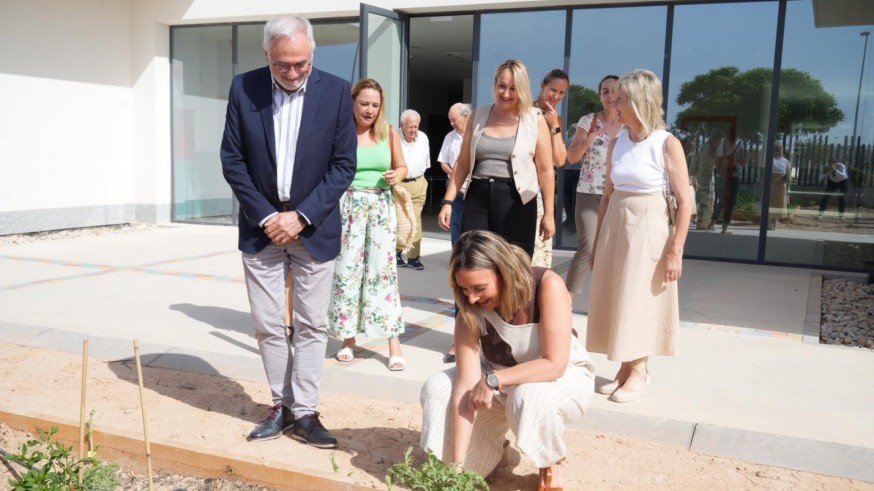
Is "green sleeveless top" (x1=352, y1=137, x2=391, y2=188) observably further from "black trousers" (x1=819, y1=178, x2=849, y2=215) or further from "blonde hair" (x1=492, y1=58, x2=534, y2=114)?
"black trousers" (x1=819, y1=178, x2=849, y2=215)

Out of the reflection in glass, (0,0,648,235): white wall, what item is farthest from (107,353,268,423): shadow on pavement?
(0,0,648,235): white wall

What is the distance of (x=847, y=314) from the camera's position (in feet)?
22.2

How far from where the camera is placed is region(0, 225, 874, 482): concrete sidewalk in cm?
354

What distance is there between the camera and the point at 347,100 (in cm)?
344

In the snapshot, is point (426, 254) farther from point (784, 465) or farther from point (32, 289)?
point (784, 465)

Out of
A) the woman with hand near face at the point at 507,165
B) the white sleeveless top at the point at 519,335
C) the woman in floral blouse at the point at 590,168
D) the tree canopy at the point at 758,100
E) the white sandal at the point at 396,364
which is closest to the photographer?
the white sleeveless top at the point at 519,335

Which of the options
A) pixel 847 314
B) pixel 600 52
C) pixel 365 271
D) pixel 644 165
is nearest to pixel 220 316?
pixel 365 271

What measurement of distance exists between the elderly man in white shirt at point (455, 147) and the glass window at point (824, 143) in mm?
3950

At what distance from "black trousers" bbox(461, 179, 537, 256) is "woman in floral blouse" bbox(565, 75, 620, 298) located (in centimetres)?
91

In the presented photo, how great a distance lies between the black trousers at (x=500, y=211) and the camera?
14.1ft

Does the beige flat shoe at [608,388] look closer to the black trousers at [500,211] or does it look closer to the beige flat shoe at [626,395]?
the beige flat shoe at [626,395]

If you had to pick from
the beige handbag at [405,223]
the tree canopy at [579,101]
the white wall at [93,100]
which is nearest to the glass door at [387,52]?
the white wall at [93,100]

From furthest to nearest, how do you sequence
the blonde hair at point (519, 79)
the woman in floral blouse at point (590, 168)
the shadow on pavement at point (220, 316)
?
1. the shadow on pavement at point (220, 316)
2. the woman in floral blouse at point (590, 168)
3. the blonde hair at point (519, 79)

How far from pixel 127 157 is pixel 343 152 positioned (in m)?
9.72
